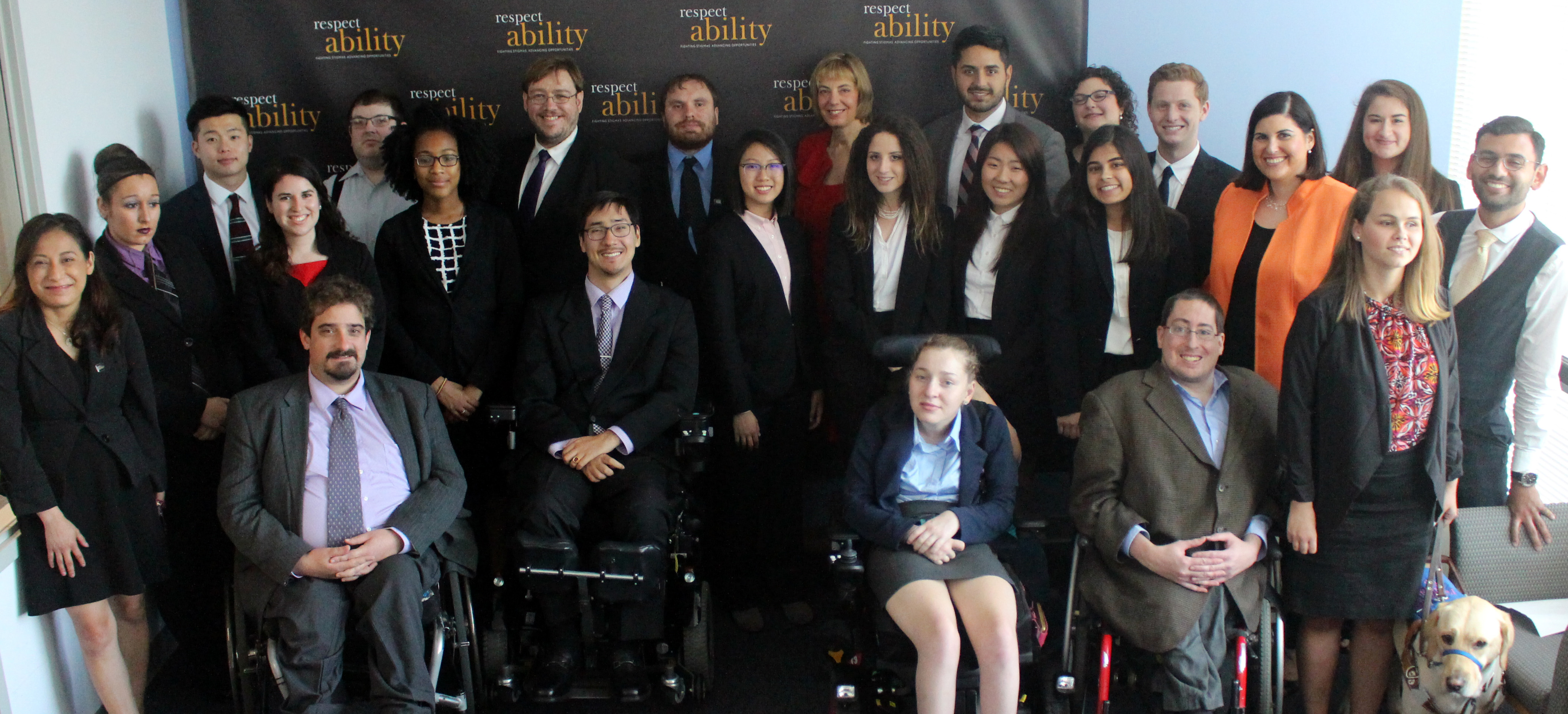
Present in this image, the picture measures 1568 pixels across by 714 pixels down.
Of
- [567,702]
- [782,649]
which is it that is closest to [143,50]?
[567,702]

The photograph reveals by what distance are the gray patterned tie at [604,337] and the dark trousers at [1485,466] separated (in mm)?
2484

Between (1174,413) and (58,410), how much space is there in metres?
2.97

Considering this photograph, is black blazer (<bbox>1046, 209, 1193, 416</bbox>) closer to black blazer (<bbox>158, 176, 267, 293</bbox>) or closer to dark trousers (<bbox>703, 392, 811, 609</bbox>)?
dark trousers (<bbox>703, 392, 811, 609</bbox>)

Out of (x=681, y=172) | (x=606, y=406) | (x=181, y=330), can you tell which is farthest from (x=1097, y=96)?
(x=181, y=330)

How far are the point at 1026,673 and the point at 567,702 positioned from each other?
1.36m

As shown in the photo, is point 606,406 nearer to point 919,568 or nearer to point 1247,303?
point 919,568

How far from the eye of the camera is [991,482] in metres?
3.12

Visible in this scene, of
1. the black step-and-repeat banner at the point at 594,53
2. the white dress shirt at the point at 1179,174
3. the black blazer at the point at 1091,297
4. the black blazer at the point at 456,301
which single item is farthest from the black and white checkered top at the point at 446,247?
the white dress shirt at the point at 1179,174

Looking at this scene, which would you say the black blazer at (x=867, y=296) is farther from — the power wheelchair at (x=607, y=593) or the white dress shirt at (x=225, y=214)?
the white dress shirt at (x=225, y=214)

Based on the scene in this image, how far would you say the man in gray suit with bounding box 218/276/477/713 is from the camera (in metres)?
2.85

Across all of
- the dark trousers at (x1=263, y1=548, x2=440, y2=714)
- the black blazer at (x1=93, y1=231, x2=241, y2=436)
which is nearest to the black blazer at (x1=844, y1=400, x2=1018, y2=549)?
the dark trousers at (x1=263, y1=548, x2=440, y2=714)

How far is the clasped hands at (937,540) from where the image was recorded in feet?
9.62

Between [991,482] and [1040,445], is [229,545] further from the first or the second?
[1040,445]

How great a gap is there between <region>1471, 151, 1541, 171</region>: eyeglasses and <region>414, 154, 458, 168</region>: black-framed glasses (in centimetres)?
307
